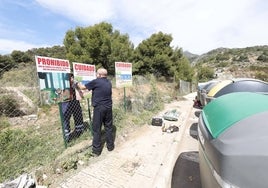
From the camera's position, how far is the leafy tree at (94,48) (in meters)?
16.0

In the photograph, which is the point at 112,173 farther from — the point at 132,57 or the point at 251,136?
the point at 132,57

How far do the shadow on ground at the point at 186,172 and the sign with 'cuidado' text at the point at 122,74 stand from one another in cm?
337

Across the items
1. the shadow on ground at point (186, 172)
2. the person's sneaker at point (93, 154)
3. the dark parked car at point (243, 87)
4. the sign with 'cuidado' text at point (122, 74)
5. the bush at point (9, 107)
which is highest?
the sign with 'cuidado' text at point (122, 74)

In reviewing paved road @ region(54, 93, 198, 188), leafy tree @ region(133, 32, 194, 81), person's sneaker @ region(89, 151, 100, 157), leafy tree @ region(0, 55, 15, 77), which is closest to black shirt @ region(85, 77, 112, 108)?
person's sneaker @ region(89, 151, 100, 157)

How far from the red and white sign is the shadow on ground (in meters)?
3.18

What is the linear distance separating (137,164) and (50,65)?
2.69 metres

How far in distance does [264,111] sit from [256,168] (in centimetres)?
65

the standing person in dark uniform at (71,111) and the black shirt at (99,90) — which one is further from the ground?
the black shirt at (99,90)

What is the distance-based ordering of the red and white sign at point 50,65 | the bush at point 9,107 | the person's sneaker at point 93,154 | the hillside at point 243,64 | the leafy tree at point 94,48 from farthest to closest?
the hillside at point 243,64
the leafy tree at point 94,48
the bush at point 9,107
the person's sneaker at point 93,154
the red and white sign at point 50,65

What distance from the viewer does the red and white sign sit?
11.3 ft

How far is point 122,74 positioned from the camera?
691 centimetres

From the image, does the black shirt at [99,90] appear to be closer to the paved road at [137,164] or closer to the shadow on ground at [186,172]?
the paved road at [137,164]

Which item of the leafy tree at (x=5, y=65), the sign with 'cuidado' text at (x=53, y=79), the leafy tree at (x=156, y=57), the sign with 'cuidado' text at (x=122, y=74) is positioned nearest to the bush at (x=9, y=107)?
the leafy tree at (x=5, y=65)

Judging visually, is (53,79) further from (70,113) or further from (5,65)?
(5,65)
